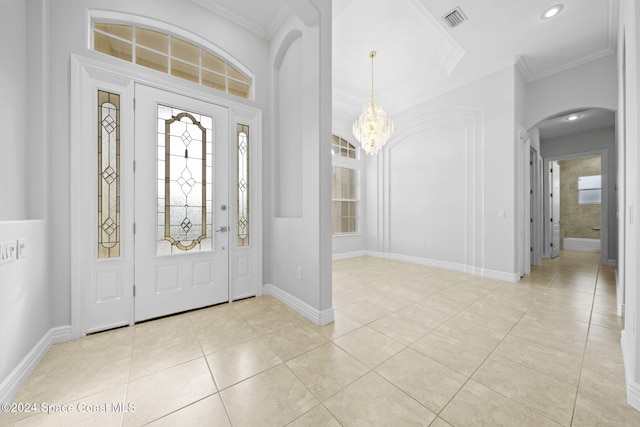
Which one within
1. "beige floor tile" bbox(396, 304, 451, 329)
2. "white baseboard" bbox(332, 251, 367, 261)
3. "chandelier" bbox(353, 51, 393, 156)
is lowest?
"beige floor tile" bbox(396, 304, 451, 329)

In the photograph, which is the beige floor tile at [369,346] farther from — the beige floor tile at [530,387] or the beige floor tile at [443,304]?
the beige floor tile at [443,304]

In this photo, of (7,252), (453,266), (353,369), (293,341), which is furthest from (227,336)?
(453,266)

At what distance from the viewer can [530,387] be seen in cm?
152

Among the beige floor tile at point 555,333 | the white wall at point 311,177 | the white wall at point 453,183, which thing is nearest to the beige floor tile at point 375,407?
the white wall at point 311,177

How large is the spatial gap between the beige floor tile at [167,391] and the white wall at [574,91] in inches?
230

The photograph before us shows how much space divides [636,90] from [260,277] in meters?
3.58

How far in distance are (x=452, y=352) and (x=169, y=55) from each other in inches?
159

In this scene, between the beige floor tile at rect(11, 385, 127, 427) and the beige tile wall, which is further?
the beige tile wall

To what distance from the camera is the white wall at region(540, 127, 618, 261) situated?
5070 mm

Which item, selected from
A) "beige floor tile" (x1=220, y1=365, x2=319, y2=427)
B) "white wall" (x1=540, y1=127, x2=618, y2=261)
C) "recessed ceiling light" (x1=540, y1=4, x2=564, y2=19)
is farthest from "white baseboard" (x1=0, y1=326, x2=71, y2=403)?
"white wall" (x1=540, y1=127, x2=618, y2=261)

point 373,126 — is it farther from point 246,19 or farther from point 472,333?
point 472,333

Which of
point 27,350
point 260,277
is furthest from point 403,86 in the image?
point 27,350

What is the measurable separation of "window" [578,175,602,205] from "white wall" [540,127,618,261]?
2.51 metres

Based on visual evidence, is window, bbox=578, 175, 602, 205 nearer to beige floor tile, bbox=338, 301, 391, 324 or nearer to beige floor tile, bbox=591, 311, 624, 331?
beige floor tile, bbox=591, 311, 624, 331
